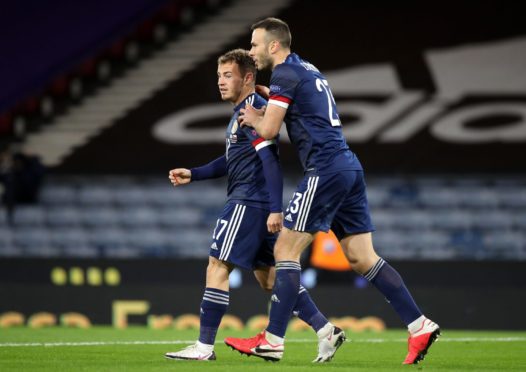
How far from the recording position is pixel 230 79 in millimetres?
6035

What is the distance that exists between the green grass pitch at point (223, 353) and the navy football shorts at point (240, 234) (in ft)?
1.85

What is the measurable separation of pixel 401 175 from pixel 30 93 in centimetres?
576

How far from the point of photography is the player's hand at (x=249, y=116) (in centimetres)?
579

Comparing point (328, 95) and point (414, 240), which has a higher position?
point (328, 95)

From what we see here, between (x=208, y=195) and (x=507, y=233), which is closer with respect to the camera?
(x=507, y=233)

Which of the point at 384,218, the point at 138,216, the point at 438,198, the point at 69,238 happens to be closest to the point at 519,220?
the point at 438,198

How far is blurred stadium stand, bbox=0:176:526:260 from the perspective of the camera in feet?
47.0

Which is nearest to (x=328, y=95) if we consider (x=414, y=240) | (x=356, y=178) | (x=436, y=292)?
(x=356, y=178)

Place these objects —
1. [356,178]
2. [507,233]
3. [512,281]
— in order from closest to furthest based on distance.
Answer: [356,178], [512,281], [507,233]

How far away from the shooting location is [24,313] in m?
10.9

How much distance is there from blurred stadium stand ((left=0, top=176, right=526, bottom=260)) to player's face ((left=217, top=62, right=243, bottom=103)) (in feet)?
26.7

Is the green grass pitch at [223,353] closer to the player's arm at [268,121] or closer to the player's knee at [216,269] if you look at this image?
the player's knee at [216,269]

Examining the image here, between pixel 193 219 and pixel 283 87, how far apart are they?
9.29 m

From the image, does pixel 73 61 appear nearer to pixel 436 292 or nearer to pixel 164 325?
pixel 164 325
